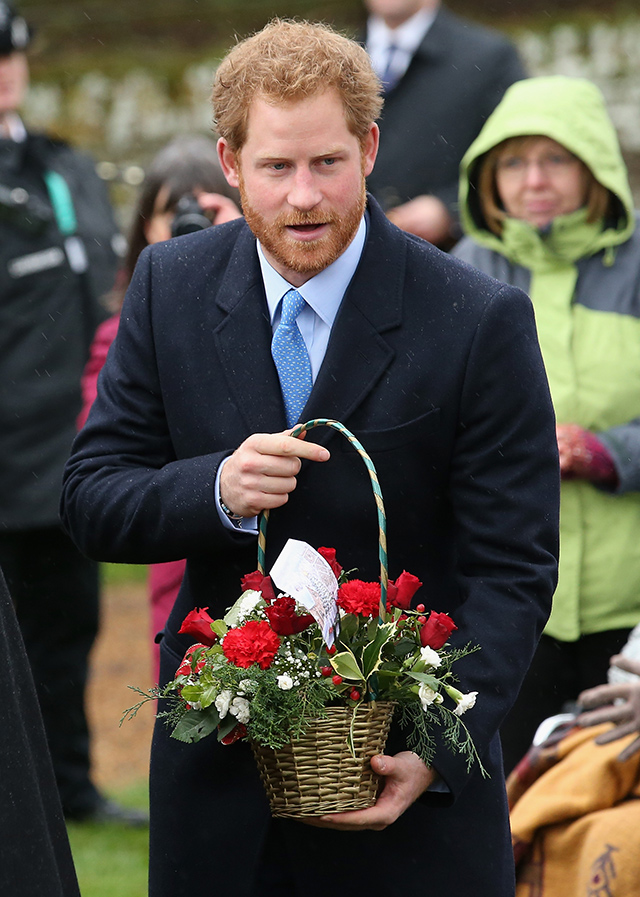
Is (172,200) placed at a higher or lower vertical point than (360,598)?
higher

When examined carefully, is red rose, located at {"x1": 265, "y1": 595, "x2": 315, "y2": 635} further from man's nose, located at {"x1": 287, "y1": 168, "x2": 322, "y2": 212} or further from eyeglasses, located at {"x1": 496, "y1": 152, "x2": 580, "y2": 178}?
eyeglasses, located at {"x1": 496, "y1": 152, "x2": 580, "y2": 178}

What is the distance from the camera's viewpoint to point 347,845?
2.59 meters

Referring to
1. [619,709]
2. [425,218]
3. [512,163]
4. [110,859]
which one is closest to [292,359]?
[619,709]

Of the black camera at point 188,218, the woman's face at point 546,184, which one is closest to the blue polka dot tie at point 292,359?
the black camera at point 188,218

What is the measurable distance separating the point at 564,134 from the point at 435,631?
2.24 metres

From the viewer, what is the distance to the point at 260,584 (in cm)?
238

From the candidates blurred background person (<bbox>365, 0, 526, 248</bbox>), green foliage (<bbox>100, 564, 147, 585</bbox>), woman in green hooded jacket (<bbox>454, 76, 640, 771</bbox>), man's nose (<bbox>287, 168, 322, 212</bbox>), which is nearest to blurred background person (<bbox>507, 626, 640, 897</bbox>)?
woman in green hooded jacket (<bbox>454, 76, 640, 771</bbox>)

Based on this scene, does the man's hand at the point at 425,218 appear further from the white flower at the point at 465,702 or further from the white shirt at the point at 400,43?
the white flower at the point at 465,702

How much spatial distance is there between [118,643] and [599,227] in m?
5.07

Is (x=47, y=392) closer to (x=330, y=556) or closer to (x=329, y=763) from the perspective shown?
(x=330, y=556)


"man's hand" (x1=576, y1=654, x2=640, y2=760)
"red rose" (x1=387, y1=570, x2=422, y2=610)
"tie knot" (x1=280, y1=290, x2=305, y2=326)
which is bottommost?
"man's hand" (x1=576, y1=654, x2=640, y2=760)

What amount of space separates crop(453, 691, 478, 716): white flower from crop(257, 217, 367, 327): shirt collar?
74 cm

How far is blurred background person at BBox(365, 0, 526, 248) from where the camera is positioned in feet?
17.3

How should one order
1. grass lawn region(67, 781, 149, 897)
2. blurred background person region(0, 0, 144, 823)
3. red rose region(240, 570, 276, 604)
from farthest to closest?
blurred background person region(0, 0, 144, 823) < grass lawn region(67, 781, 149, 897) < red rose region(240, 570, 276, 604)
